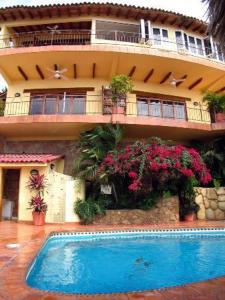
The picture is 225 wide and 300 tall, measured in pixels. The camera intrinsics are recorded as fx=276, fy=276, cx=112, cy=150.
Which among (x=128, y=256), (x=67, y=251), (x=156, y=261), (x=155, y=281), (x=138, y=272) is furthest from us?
(x=67, y=251)

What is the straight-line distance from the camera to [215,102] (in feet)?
46.2

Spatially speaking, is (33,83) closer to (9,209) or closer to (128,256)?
(9,209)

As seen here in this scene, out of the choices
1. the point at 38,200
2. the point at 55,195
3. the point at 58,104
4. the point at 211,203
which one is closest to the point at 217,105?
the point at 211,203

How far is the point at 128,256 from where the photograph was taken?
22.8 feet

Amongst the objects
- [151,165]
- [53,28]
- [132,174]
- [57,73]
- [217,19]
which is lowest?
[132,174]

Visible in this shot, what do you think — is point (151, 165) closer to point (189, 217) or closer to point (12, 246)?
point (189, 217)

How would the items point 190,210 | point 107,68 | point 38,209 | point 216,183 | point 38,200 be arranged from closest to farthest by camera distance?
point 38,209 < point 38,200 < point 190,210 < point 216,183 < point 107,68

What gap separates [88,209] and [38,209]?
1.98m

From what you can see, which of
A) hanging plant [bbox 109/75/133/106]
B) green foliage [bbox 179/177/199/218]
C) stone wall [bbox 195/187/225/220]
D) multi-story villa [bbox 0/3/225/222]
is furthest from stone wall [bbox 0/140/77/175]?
stone wall [bbox 195/187/225/220]

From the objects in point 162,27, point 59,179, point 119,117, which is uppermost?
point 162,27

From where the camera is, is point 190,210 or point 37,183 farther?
point 190,210

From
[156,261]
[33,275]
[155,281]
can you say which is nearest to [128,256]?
[156,261]

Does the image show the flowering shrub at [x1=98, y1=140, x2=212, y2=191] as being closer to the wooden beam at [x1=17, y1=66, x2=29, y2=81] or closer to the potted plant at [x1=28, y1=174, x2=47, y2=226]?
the potted plant at [x1=28, y1=174, x2=47, y2=226]

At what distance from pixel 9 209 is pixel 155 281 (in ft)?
30.8
